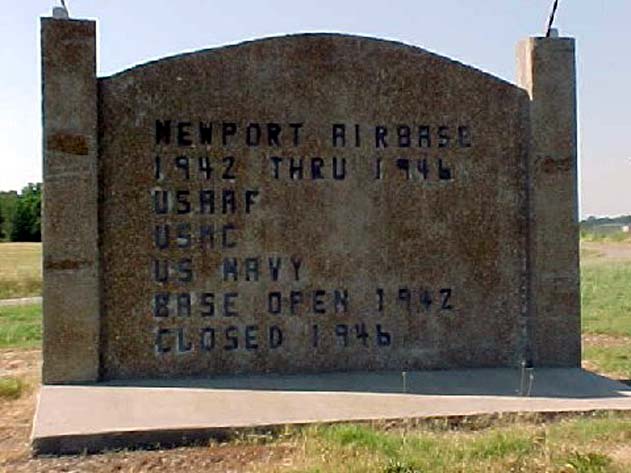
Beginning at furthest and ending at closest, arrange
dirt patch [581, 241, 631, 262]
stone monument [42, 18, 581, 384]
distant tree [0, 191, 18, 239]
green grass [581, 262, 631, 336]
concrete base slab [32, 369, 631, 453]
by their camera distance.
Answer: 1. distant tree [0, 191, 18, 239]
2. dirt patch [581, 241, 631, 262]
3. green grass [581, 262, 631, 336]
4. stone monument [42, 18, 581, 384]
5. concrete base slab [32, 369, 631, 453]

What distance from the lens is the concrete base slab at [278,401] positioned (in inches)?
250

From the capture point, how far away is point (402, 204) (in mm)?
8875

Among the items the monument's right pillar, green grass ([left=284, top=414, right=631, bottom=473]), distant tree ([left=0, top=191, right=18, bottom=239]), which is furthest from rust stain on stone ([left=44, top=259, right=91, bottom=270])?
distant tree ([left=0, top=191, right=18, bottom=239])

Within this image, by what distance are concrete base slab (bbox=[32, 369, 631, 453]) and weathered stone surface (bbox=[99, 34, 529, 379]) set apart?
381 mm

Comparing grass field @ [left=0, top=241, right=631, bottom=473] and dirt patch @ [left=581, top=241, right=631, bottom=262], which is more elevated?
dirt patch @ [left=581, top=241, right=631, bottom=262]

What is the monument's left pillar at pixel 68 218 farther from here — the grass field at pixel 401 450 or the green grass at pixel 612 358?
the green grass at pixel 612 358

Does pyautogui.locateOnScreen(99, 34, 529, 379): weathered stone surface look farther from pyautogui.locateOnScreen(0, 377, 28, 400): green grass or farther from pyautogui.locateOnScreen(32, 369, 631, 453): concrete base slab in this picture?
pyautogui.locateOnScreen(0, 377, 28, 400): green grass

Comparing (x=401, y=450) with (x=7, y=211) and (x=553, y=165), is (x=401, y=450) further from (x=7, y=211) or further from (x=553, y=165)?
(x=7, y=211)

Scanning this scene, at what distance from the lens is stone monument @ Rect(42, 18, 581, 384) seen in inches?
323

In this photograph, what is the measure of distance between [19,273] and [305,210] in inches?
1252

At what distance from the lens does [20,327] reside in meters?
16.1

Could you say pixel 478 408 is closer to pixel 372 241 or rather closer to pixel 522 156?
pixel 372 241

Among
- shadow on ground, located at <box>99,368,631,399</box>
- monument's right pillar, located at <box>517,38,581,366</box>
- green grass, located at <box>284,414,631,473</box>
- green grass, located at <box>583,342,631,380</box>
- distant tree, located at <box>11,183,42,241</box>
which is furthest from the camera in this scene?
distant tree, located at <box>11,183,42,241</box>

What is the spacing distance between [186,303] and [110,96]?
2.07 meters
